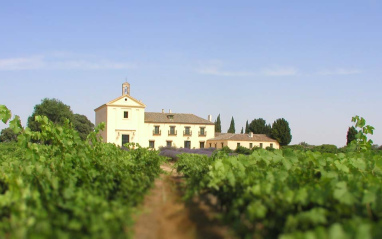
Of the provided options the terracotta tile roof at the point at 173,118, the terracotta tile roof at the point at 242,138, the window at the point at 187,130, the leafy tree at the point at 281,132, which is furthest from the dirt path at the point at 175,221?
the leafy tree at the point at 281,132

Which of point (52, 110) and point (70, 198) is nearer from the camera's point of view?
point (70, 198)

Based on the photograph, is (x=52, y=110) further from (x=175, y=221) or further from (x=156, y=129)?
(x=175, y=221)

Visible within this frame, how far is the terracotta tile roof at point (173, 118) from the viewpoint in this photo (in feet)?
181

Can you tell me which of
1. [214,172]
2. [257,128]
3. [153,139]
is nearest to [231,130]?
[257,128]

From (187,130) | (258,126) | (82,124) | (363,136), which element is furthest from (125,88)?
(363,136)

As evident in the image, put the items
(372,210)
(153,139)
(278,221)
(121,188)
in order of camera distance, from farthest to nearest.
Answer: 1. (153,139)
2. (121,188)
3. (372,210)
4. (278,221)

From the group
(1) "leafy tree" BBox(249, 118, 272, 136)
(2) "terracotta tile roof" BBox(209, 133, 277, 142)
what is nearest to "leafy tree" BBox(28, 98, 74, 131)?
(2) "terracotta tile roof" BBox(209, 133, 277, 142)

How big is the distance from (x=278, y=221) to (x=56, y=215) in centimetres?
145

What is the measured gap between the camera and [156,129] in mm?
54875

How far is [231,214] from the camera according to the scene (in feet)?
9.20

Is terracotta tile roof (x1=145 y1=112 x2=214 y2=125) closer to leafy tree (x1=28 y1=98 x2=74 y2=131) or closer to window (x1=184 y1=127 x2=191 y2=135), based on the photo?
window (x1=184 y1=127 x2=191 y2=135)

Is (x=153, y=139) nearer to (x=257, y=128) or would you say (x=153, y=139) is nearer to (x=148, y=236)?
(x=257, y=128)

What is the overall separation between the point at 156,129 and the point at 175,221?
51993 mm

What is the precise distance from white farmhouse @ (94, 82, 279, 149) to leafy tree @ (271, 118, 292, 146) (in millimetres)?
941
